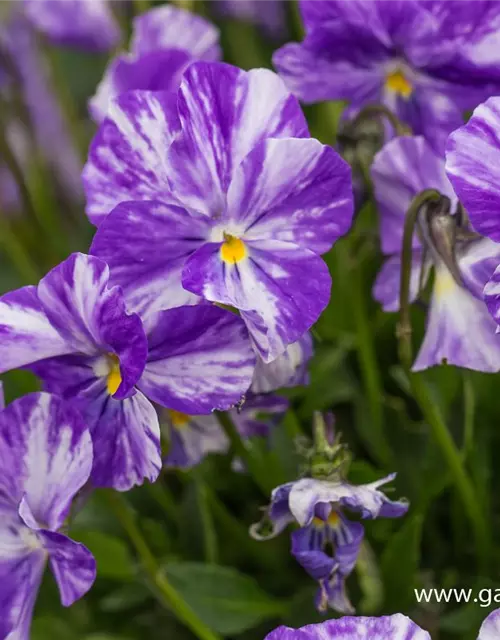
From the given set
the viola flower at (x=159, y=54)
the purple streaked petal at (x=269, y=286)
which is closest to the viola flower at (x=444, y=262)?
the purple streaked petal at (x=269, y=286)

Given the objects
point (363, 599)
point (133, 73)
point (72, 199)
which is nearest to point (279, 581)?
point (363, 599)

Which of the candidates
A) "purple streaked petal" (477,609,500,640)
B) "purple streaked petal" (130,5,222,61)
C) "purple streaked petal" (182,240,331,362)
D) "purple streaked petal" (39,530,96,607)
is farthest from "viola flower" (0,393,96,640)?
"purple streaked petal" (130,5,222,61)

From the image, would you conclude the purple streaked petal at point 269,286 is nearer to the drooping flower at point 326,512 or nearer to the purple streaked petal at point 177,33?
the drooping flower at point 326,512

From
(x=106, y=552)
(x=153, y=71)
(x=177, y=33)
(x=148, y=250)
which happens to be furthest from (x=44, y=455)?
(x=177, y=33)

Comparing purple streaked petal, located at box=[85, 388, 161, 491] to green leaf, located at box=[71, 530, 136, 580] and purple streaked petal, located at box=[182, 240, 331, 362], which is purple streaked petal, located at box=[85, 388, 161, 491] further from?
green leaf, located at box=[71, 530, 136, 580]

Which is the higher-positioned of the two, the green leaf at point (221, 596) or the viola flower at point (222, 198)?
the viola flower at point (222, 198)

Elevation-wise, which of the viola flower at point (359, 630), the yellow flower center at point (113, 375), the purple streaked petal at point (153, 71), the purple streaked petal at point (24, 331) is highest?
the purple streaked petal at point (153, 71)

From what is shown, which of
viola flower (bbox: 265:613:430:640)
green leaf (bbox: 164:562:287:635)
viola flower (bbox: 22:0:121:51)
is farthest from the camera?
viola flower (bbox: 22:0:121:51)
